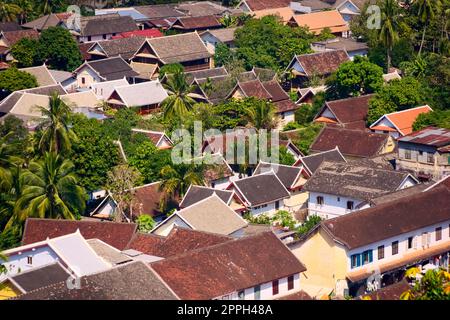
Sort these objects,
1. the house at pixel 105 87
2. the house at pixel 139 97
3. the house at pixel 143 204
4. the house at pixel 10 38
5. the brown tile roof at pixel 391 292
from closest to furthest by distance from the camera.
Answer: the brown tile roof at pixel 391 292, the house at pixel 143 204, the house at pixel 139 97, the house at pixel 105 87, the house at pixel 10 38

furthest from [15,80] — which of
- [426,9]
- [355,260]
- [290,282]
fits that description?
[290,282]

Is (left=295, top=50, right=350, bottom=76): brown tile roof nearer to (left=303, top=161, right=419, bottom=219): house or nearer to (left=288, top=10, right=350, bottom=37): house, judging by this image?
(left=288, top=10, right=350, bottom=37): house

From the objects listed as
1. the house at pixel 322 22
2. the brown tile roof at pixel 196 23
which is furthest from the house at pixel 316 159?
the brown tile roof at pixel 196 23

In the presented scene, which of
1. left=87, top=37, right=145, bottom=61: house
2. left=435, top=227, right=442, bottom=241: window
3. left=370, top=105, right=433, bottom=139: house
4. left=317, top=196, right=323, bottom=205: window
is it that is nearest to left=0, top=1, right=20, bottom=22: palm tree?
left=87, top=37, right=145, bottom=61: house

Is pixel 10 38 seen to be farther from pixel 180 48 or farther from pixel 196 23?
pixel 196 23

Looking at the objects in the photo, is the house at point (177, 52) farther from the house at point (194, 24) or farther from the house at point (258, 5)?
the house at point (258, 5)

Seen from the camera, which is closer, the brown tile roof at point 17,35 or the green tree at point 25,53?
A: the green tree at point 25,53
